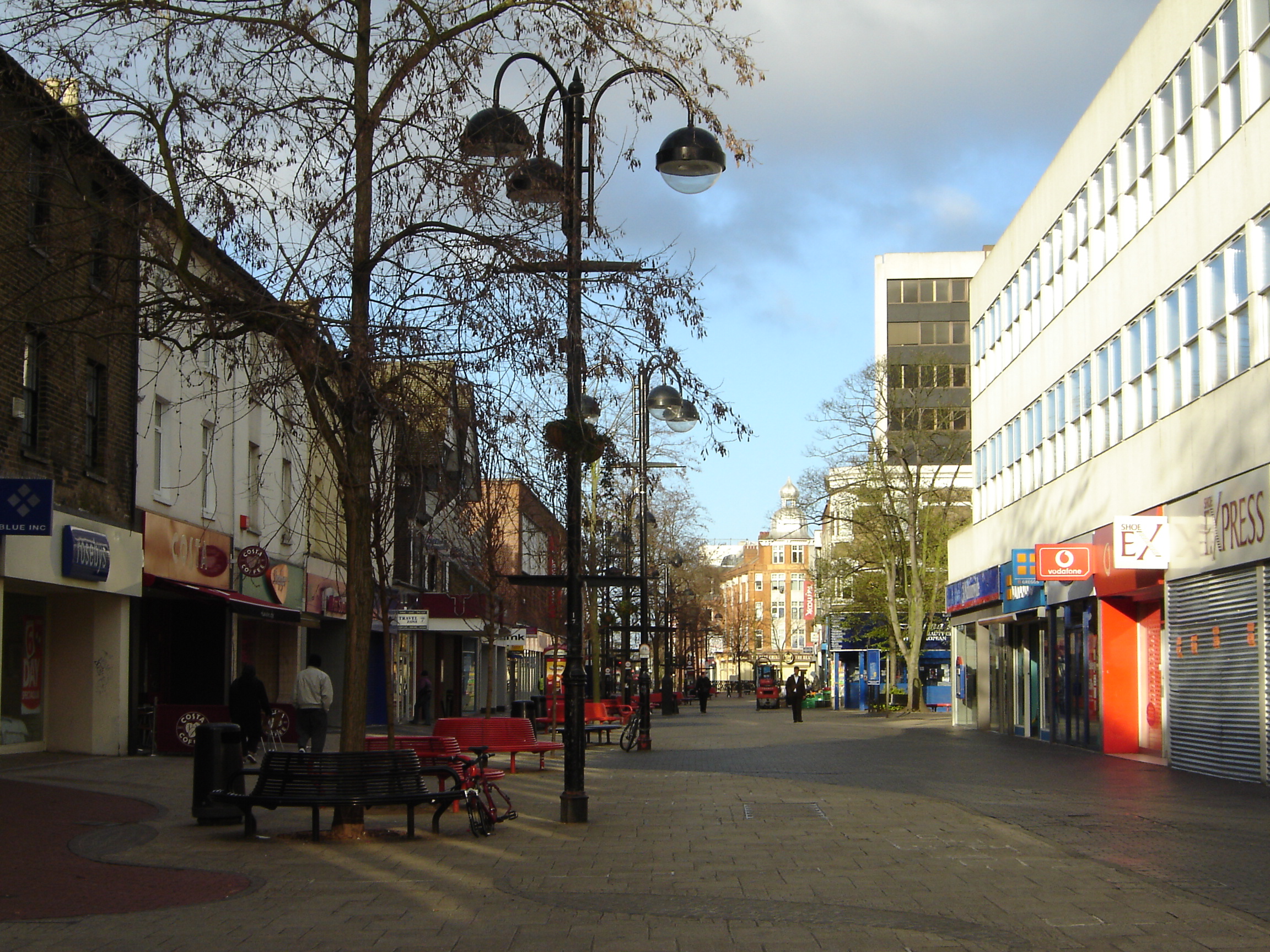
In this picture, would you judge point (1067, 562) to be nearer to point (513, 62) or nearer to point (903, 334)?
point (513, 62)

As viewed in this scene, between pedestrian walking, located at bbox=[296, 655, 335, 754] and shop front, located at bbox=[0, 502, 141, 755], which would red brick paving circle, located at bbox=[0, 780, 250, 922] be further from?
shop front, located at bbox=[0, 502, 141, 755]

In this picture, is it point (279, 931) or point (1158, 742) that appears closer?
point (279, 931)

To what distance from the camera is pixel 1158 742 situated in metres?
25.0

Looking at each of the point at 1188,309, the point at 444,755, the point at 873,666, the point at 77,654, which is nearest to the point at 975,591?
the point at 1188,309

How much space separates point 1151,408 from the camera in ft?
77.0

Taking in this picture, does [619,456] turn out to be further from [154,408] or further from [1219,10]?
[154,408]

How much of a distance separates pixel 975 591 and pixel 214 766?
27.0 metres

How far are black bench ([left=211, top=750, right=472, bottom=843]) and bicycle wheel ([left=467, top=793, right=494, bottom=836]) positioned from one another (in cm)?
32

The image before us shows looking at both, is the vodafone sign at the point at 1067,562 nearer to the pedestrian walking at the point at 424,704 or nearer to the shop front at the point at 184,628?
the shop front at the point at 184,628

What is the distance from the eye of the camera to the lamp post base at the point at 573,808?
46.1 feet

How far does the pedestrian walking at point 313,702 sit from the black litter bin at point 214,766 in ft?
19.5

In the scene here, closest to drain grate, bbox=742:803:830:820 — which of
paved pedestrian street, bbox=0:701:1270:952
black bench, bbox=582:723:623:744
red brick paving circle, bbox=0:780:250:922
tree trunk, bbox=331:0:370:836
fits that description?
paved pedestrian street, bbox=0:701:1270:952

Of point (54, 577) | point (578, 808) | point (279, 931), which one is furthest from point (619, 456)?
point (54, 577)

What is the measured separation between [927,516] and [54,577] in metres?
39.2
